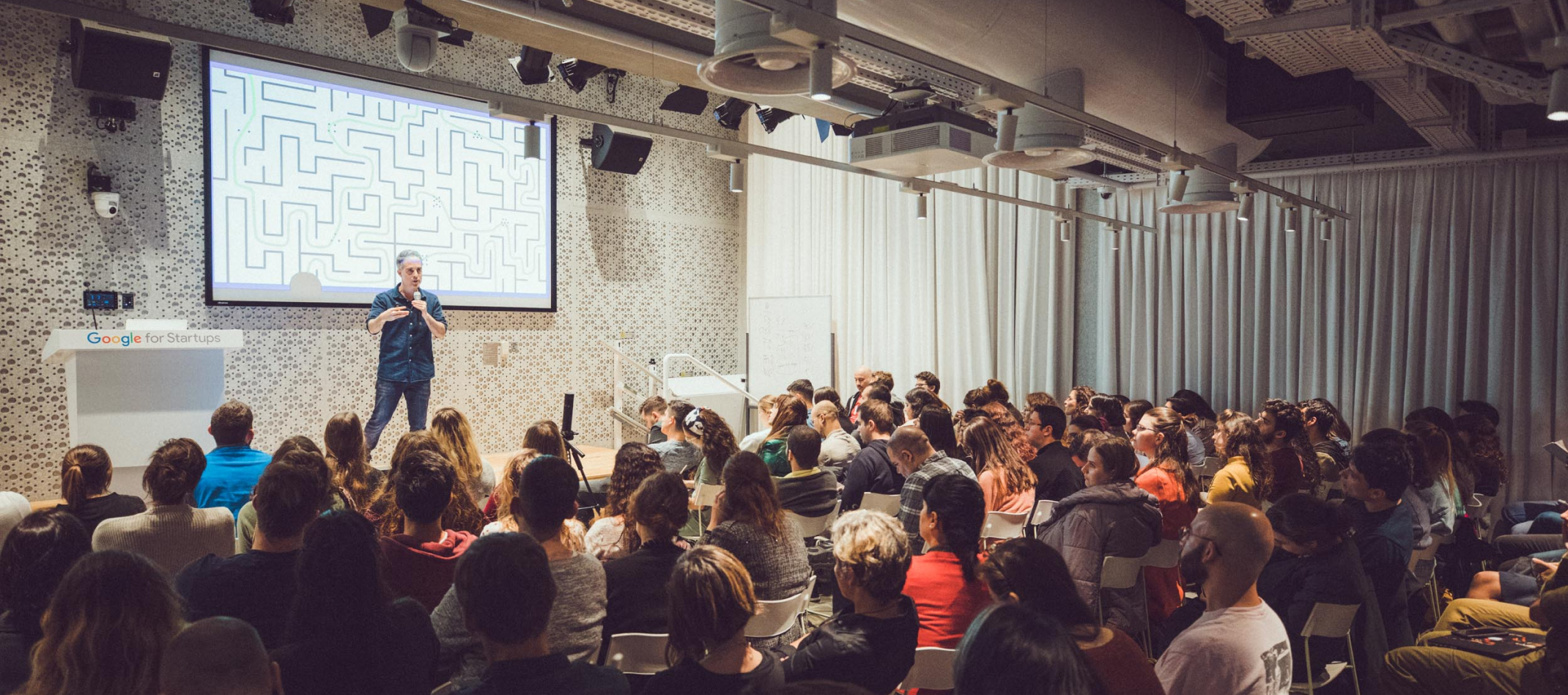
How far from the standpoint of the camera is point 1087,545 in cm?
358

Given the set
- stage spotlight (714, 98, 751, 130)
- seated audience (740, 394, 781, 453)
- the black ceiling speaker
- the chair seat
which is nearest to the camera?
the chair seat

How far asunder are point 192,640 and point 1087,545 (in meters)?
3.02

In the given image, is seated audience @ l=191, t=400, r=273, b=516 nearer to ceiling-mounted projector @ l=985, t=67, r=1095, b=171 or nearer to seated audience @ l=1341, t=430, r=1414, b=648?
ceiling-mounted projector @ l=985, t=67, r=1095, b=171

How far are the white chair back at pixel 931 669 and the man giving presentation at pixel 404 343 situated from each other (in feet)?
16.7

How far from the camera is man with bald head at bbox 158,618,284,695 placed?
1482 mm

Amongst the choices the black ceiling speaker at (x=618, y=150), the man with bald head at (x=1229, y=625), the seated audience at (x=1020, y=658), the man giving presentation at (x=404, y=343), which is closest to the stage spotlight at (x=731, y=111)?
the black ceiling speaker at (x=618, y=150)

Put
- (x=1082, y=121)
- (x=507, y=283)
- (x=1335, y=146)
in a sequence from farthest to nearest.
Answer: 1. (x=507, y=283)
2. (x=1335, y=146)
3. (x=1082, y=121)

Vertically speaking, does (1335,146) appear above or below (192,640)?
above

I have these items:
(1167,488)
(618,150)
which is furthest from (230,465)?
(618,150)

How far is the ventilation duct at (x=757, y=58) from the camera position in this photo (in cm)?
280

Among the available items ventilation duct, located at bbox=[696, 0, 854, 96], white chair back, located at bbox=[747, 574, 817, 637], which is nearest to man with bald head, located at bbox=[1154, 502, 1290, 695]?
white chair back, located at bbox=[747, 574, 817, 637]

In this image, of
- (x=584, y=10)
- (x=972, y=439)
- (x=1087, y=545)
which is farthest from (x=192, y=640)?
(x=584, y=10)

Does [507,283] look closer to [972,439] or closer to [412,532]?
[972,439]

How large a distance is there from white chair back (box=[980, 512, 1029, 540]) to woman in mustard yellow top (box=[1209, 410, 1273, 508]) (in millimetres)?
922
